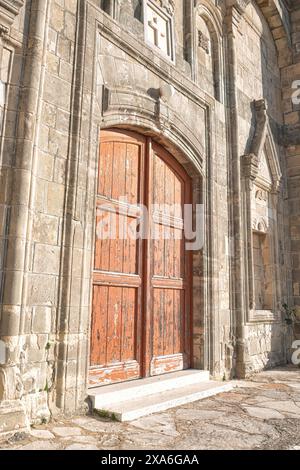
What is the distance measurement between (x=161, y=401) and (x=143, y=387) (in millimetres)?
245

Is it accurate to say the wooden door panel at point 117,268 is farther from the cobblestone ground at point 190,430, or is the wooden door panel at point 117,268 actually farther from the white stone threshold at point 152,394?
the cobblestone ground at point 190,430

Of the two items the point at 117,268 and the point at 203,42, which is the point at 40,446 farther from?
the point at 203,42

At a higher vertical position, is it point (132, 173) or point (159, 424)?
point (132, 173)

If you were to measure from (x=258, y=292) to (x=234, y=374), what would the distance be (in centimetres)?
161

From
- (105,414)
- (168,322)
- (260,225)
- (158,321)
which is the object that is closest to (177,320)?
(168,322)

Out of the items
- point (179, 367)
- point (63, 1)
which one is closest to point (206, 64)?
point (63, 1)

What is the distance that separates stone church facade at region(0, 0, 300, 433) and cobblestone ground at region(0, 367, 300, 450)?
21 centimetres

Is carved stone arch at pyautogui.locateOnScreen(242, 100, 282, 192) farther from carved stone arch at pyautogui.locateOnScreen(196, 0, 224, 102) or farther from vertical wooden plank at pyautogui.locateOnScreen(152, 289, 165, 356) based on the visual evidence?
vertical wooden plank at pyautogui.locateOnScreen(152, 289, 165, 356)

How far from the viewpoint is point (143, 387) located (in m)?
3.58

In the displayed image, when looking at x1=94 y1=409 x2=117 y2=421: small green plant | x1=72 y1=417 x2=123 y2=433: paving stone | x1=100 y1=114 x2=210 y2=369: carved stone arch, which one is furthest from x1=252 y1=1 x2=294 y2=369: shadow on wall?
x1=72 y1=417 x2=123 y2=433: paving stone

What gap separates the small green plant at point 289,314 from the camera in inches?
255

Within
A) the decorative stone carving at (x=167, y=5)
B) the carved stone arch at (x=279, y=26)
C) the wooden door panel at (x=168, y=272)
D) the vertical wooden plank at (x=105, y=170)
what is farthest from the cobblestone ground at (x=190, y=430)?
the carved stone arch at (x=279, y=26)

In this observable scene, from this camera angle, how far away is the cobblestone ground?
8.11 ft

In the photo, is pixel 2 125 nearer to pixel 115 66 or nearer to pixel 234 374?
pixel 115 66
